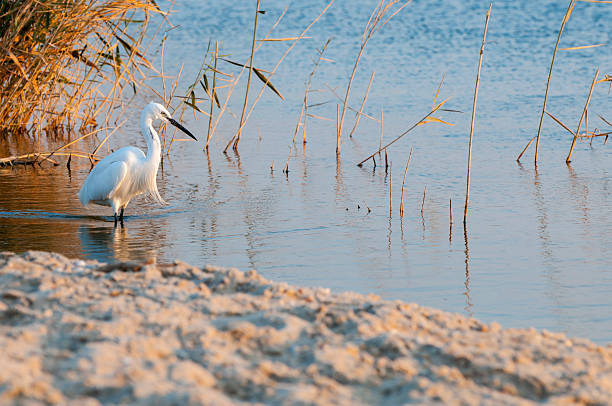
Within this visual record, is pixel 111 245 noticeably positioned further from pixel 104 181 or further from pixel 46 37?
pixel 46 37

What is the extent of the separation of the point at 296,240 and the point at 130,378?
3.37m

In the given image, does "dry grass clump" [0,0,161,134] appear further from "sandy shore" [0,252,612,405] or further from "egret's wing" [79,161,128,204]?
"sandy shore" [0,252,612,405]

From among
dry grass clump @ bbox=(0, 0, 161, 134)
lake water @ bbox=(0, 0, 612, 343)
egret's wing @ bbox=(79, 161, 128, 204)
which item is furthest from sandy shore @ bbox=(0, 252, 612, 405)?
dry grass clump @ bbox=(0, 0, 161, 134)

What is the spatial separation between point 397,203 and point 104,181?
2443 mm

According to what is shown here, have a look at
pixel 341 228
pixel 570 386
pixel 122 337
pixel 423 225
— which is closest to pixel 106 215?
pixel 341 228

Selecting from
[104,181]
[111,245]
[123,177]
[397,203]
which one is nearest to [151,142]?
[123,177]

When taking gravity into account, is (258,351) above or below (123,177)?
below

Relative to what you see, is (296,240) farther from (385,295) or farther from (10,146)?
(10,146)

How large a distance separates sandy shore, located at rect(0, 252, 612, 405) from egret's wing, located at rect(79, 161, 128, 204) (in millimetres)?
3015

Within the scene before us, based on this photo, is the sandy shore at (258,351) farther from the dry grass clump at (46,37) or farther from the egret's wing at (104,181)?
the dry grass clump at (46,37)

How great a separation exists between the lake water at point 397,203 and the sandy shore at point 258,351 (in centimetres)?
106

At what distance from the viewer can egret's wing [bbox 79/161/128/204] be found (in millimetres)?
6574

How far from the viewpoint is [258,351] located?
2.78 m

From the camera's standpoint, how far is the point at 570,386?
102 inches
